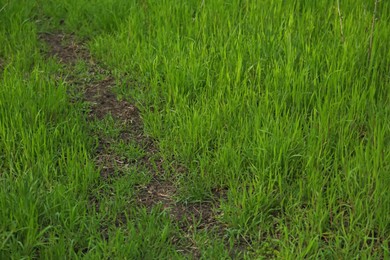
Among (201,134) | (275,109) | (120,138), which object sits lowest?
(120,138)

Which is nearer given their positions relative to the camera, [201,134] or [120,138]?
[201,134]

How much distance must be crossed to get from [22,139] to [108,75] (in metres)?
0.97

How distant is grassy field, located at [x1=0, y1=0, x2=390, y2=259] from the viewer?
2.80 metres

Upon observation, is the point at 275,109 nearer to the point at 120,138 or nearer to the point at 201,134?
the point at 201,134

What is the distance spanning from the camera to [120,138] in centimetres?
352

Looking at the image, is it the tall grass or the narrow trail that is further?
the narrow trail

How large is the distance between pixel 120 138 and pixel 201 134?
0.52 metres

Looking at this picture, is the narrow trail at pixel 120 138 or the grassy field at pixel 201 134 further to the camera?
the narrow trail at pixel 120 138

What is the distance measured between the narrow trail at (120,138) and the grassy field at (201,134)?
1 cm

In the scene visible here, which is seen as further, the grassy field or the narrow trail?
the narrow trail

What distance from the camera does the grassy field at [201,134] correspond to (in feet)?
9.19

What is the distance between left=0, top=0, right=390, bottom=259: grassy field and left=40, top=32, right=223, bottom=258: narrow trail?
10 mm

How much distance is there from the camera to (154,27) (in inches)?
164

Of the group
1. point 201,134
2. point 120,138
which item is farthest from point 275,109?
point 120,138
